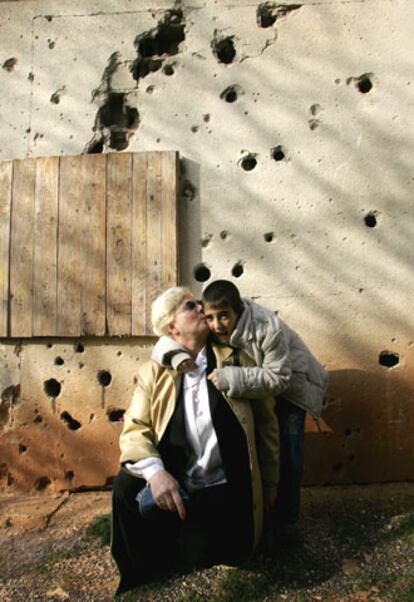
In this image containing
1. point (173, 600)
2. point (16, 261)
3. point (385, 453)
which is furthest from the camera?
point (16, 261)

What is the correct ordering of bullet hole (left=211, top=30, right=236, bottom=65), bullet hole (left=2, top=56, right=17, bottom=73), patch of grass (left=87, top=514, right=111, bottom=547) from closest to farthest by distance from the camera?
Result: patch of grass (left=87, top=514, right=111, bottom=547)
bullet hole (left=211, top=30, right=236, bottom=65)
bullet hole (left=2, top=56, right=17, bottom=73)

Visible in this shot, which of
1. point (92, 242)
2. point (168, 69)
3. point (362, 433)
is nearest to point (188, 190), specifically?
point (92, 242)

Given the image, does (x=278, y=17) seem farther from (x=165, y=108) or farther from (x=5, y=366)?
(x=5, y=366)

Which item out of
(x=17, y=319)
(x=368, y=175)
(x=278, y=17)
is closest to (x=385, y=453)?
Result: (x=368, y=175)

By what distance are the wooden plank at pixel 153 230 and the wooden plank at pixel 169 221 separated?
3 cm

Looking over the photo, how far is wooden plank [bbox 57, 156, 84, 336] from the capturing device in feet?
12.3

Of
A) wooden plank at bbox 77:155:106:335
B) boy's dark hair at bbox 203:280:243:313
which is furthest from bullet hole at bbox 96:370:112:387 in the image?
boy's dark hair at bbox 203:280:243:313

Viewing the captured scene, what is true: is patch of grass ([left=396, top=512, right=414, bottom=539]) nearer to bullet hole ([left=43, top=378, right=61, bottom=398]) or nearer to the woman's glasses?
the woman's glasses

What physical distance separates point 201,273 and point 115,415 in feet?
3.68

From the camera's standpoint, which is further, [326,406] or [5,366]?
[5,366]

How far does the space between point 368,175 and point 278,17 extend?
128 centimetres

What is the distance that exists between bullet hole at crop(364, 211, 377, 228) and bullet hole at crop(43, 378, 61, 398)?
2355 mm

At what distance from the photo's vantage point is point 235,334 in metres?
2.72

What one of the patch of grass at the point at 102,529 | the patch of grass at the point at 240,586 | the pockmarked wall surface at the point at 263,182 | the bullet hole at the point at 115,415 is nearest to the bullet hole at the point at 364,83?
the pockmarked wall surface at the point at 263,182
